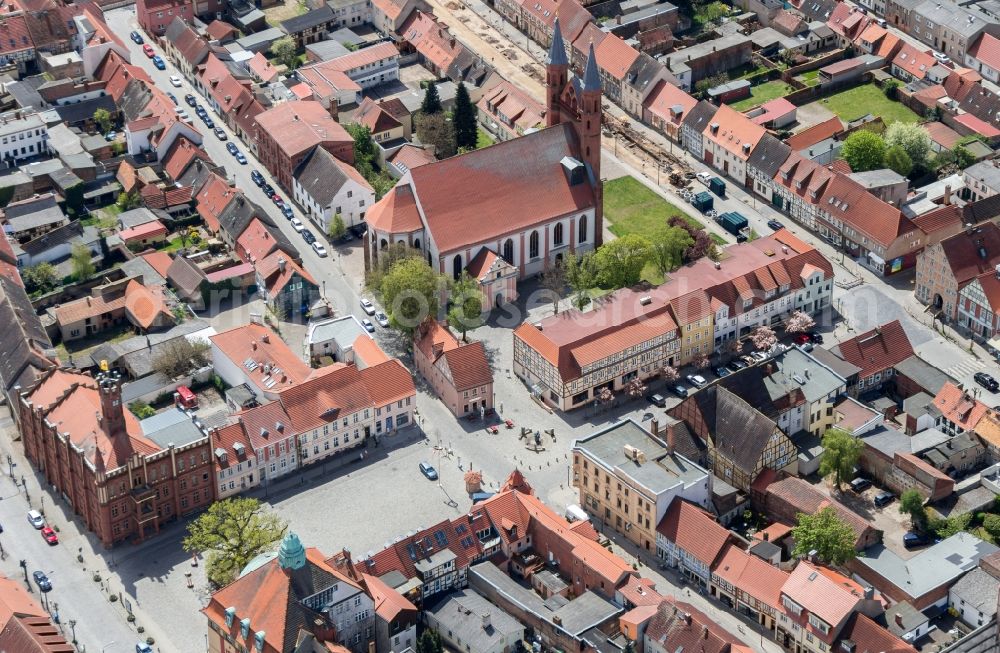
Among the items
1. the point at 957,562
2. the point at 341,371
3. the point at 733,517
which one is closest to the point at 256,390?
the point at 341,371

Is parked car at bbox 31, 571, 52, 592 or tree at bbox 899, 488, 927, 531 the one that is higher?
tree at bbox 899, 488, 927, 531

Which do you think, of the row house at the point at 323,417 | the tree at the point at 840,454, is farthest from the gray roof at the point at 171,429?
the tree at the point at 840,454

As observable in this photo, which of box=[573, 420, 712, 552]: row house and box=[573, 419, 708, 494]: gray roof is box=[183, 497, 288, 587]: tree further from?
box=[573, 419, 708, 494]: gray roof

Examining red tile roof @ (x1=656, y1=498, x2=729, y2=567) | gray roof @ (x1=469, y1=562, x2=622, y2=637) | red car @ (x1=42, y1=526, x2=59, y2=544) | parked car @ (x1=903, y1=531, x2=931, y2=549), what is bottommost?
parked car @ (x1=903, y1=531, x2=931, y2=549)

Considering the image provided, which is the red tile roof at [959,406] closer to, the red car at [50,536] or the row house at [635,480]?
the row house at [635,480]

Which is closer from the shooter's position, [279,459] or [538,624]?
[538,624]

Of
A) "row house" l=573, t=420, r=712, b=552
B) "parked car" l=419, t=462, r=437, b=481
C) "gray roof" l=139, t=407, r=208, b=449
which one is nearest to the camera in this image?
"row house" l=573, t=420, r=712, b=552

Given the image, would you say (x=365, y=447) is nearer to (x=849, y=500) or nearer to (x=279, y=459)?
(x=279, y=459)

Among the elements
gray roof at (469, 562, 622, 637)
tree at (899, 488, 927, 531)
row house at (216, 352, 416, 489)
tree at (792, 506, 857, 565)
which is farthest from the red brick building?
tree at (899, 488, 927, 531)
